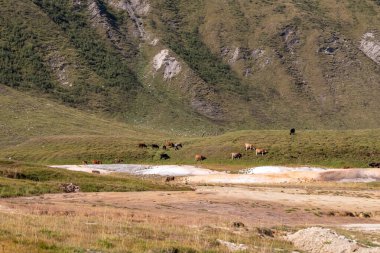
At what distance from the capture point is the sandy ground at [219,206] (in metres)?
39.4

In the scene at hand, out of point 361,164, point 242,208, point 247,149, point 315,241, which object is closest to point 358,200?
point 242,208

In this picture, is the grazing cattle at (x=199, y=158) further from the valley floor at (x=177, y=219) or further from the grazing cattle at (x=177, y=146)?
the valley floor at (x=177, y=219)

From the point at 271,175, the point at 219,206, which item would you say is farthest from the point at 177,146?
the point at 219,206

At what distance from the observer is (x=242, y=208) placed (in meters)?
48.6

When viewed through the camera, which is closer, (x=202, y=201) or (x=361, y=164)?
(x=202, y=201)

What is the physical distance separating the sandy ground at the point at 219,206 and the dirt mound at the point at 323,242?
7319mm

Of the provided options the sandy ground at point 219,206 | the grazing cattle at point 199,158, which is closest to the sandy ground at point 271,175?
the grazing cattle at point 199,158

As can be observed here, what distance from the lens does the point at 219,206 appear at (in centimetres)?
4878

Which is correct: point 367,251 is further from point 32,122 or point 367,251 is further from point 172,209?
point 32,122

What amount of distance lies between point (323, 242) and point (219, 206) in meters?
20.5

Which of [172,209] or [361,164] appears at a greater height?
[361,164]

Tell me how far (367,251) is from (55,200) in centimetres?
2764

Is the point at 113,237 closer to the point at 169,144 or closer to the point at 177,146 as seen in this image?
the point at 177,146

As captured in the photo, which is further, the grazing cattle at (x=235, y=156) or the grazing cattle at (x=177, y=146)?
the grazing cattle at (x=177, y=146)
